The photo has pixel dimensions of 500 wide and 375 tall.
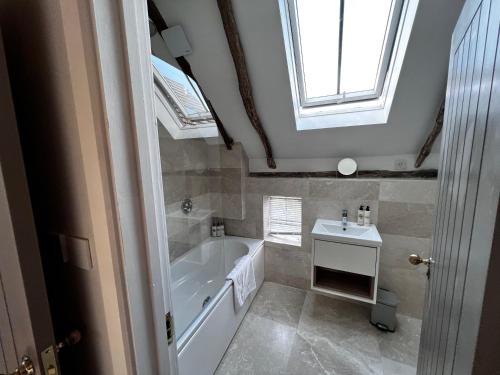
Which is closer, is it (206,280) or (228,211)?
(206,280)

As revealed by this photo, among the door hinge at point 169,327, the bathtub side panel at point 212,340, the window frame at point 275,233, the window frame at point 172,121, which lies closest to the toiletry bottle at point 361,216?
the window frame at point 275,233

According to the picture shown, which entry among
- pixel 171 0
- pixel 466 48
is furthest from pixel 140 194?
pixel 171 0

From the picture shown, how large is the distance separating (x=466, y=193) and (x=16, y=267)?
1.15 meters

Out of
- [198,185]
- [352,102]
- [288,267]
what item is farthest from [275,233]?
[352,102]

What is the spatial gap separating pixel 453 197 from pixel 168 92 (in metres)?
2.09

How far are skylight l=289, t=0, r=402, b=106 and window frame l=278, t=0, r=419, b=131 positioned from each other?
0.13ft

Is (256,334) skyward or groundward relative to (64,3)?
groundward

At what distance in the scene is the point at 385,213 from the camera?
205 centimetres

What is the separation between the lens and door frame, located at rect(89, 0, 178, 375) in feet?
1.50

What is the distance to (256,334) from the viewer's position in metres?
1.89

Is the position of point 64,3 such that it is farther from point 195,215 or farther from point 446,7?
point 195,215

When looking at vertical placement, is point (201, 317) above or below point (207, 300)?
above

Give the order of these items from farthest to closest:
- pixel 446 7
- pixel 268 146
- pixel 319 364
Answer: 1. pixel 268 146
2. pixel 319 364
3. pixel 446 7

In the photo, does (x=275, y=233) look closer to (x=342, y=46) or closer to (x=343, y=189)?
(x=343, y=189)
